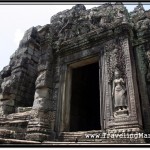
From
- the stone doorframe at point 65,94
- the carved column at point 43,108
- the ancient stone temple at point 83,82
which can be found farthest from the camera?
the stone doorframe at point 65,94

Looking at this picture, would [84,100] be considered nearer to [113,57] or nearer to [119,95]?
[113,57]

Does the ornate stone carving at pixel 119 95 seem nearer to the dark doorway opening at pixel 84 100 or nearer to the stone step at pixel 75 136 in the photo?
the stone step at pixel 75 136

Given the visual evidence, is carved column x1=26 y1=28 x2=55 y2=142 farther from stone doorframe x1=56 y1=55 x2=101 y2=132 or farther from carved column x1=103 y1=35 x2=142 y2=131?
carved column x1=103 y1=35 x2=142 y2=131

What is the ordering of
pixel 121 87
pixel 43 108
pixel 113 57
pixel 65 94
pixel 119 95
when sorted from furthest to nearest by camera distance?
pixel 65 94
pixel 43 108
pixel 113 57
pixel 121 87
pixel 119 95

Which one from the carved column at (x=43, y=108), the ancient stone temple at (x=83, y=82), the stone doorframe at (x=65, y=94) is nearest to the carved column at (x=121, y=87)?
the ancient stone temple at (x=83, y=82)

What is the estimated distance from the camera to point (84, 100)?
8.22 m

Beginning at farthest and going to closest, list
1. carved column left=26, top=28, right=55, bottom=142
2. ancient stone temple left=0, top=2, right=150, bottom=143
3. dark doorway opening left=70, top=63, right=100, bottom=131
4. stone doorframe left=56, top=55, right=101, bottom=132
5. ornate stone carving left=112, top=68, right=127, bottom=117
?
dark doorway opening left=70, top=63, right=100, bottom=131 < stone doorframe left=56, top=55, right=101, bottom=132 < carved column left=26, top=28, right=55, bottom=142 < ancient stone temple left=0, top=2, right=150, bottom=143 < ornate stone carving left=112, top=68, right=127, bottom=117

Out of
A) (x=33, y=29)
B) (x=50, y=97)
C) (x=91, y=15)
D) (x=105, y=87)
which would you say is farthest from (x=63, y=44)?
(x=33, y=29)

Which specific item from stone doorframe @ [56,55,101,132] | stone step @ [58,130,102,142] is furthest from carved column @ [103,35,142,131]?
stone doorframe @ [56,55,101,132]

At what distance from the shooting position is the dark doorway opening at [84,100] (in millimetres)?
7332

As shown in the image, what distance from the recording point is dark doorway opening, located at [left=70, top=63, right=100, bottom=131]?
7332 millimetres

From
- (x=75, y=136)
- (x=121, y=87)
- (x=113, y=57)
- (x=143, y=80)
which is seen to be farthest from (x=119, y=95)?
(x=75, y=136)

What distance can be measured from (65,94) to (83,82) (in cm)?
180

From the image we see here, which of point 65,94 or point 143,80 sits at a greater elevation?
point 143,80
